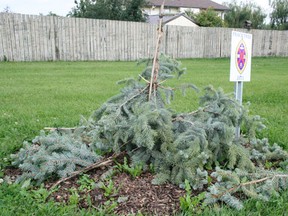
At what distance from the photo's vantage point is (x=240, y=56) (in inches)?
117

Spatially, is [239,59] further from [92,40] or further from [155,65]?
[92,40]

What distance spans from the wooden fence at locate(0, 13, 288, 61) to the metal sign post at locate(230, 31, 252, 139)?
10.4 metres

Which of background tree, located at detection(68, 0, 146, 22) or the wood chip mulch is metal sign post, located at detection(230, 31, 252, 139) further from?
background tree, located at detection(68, 0, 146, 22)

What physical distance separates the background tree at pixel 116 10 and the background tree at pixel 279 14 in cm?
1969

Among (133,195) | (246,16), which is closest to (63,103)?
(133,195)

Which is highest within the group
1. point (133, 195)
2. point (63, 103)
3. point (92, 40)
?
point (92, 40)

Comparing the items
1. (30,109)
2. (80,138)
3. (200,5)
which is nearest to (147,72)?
(80,138)

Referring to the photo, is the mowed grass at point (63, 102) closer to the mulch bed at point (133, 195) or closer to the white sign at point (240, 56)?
the white sign at point (240, 56)

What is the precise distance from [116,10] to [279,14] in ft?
74.5

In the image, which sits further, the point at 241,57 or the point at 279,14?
the point at 279,14

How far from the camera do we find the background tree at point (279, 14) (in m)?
35.6

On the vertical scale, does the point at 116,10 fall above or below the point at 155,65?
above

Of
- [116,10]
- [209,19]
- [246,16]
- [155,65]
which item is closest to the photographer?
[155,65]

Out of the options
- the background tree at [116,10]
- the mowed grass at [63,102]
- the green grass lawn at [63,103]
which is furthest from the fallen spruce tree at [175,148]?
the background tree at [116,10]
